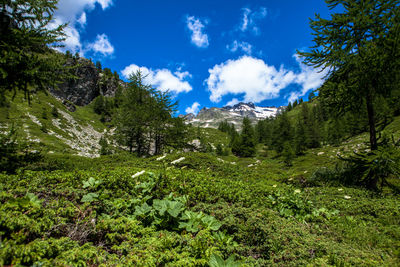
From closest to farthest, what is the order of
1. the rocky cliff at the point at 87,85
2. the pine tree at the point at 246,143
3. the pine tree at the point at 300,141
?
the pine tree at the point at 300,141 < the pine tree at the point at 246,143 < the rocky cliff at the point at 87,85

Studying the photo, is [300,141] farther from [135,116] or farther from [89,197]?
[89,197]

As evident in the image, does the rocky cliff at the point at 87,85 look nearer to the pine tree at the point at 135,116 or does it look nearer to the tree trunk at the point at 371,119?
the pine tree at the point at 135,116

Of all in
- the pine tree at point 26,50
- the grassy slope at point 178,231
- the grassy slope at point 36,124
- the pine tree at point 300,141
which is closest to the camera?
the grassy slope at point 178,231

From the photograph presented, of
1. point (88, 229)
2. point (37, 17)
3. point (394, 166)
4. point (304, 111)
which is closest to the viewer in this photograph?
point (88, 229)

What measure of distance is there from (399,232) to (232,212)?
3446mm

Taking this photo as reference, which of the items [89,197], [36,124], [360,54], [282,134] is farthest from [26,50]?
[282,134]

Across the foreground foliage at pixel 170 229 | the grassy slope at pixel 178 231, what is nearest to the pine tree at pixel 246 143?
the grassy slope at pixel 178 231

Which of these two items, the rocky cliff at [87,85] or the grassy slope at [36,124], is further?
the rocky cliff at [87,85]

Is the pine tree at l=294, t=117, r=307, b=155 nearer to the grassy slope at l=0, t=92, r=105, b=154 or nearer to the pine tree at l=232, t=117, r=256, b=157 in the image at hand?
the pine tree at l=232, t=117, r=256, b=157

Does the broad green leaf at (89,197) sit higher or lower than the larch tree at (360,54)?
lower

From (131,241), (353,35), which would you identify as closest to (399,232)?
(131,241)

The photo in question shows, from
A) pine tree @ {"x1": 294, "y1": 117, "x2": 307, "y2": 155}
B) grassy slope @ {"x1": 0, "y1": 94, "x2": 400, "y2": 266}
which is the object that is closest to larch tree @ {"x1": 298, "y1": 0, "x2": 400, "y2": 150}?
grassy slope @ {"x1": 0, "y1": 94, "x2": 400, "y2": 266}

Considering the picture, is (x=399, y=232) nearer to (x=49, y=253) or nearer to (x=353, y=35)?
(x=49, y=253)

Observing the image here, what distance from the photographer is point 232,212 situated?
347 centimetres
